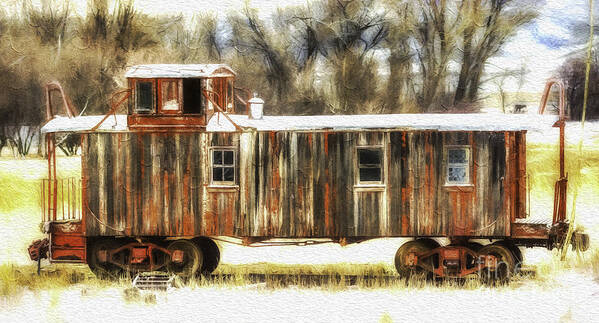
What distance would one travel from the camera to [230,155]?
18.4 metres

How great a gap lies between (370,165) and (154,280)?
205 inches

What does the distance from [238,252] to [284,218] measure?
256cm

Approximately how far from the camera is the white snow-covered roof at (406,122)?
58.7ft

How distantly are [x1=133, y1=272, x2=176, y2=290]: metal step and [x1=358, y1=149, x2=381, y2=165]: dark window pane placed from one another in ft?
15.6

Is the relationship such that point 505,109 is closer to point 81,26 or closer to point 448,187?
point 448,187

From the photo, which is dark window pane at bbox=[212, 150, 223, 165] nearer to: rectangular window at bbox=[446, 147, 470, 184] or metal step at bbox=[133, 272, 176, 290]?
metal step at bbox=[133, 272, 176, 290]

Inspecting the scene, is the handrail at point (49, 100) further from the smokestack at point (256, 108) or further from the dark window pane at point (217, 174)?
the smokestack at point (256, 108)

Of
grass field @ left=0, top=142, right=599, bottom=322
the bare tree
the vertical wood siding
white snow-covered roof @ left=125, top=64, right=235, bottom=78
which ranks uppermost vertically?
the bare tree

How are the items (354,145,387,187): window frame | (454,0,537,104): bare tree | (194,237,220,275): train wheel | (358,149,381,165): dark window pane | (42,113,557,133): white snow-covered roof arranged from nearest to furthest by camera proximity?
(42,113,557,133): white snow-covered roof
(354,145,387,187): window frame
(358,149,381,165): dark window pane
(194,237,220,275): train wheel
(454,0,537,104): bare tree

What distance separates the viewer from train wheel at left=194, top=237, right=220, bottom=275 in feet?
61.4

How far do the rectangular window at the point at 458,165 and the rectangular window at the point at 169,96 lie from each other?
5.89m

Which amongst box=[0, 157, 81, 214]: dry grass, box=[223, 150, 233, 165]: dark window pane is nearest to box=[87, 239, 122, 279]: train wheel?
box=[0, 157, 81, 214]: dry grass

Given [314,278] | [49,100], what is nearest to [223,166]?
[314,278]

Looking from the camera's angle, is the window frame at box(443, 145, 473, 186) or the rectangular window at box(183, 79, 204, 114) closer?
the rectangular window at box(183, 79, 204, 114)
